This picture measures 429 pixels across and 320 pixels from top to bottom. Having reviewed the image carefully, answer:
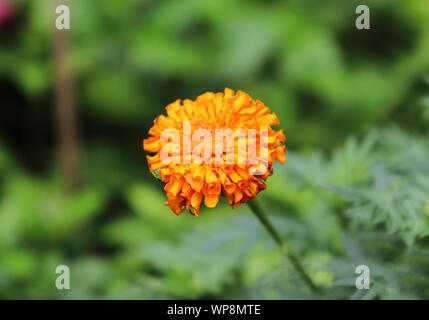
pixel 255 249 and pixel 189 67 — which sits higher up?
pixel 189 67

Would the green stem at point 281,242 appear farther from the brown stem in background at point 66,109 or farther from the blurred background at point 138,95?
the brown stem in background at point 66,109


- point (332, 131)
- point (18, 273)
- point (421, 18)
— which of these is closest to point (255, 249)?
point (18, 273)

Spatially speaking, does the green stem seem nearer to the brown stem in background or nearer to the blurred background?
the blurred background

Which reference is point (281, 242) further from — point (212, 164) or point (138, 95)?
point (138, 95)

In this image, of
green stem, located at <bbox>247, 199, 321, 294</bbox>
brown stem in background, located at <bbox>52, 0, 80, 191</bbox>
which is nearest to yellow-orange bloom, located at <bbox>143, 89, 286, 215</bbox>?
green stem, located at <bbox>247, 199, 321, 294</bbox>

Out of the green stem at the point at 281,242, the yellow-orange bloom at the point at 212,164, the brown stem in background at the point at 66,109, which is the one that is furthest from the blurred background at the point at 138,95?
the yellow-orange bloom at the point at 212,164

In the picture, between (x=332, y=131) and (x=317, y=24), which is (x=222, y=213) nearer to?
(x=332, y=131)
